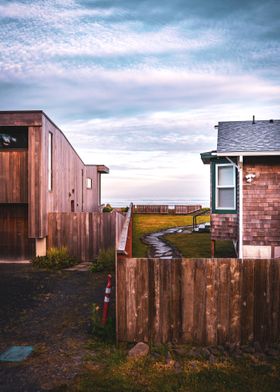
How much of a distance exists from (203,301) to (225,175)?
9.40 metres

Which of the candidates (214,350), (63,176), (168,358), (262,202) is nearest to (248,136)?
(262,202)

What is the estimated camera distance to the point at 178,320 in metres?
6.07

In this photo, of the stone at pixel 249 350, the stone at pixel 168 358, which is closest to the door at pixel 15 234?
the stone at pixel 168 358

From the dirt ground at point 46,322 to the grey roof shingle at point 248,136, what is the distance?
21.5ft

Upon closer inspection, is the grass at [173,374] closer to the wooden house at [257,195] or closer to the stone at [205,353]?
the stone at [205,353]

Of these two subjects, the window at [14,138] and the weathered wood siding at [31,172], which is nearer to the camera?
the weathered wood siding at [31,172]

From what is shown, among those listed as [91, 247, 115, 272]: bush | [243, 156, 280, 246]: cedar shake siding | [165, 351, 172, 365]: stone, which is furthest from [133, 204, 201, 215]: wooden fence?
[165, 351, 172, 365]: stone

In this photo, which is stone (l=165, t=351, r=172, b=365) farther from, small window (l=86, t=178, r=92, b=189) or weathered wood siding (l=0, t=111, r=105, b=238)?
small window (l=86, t=178, r=92, b=189)

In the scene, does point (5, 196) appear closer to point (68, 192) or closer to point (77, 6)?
point (68, 192)

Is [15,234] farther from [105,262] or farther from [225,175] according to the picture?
[225,175]

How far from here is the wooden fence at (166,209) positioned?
1742 inches

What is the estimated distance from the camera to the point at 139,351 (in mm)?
5734

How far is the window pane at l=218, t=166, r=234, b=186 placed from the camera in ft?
48.1

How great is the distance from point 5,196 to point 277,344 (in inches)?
479
